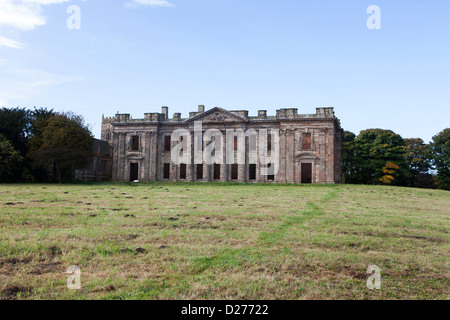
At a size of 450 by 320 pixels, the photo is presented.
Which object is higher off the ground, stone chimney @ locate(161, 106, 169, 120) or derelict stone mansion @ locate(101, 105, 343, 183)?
stone chimney @ locate(161, 106, 169, 120)

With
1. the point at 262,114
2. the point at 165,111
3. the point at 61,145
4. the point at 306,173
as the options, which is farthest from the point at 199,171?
the point at 61,145

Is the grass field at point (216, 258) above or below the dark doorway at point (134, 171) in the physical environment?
below

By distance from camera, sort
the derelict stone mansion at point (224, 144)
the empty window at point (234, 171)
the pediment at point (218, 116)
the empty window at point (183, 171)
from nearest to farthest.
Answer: the derelict stone mansion at point (224, 144) → the pediment at point (218, 116) → the empty window at point (234, 171) → the empty window at point (183, 171)

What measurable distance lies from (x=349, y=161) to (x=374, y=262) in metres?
53.9

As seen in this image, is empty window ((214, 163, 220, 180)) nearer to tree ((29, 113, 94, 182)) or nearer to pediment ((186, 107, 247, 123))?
pediment ((186, 107, 247, 123))

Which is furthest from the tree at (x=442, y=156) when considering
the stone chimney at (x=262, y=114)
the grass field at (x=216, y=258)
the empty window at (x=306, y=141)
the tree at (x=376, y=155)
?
the grass field at (x=216, y=258)

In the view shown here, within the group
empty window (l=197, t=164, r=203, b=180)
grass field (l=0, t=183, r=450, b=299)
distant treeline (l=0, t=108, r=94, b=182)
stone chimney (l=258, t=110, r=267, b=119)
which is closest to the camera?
grass field (l=0, t=183, r=450, b=299)

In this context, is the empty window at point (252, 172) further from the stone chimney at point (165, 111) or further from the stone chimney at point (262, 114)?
the stone chimney at point (165, 111)

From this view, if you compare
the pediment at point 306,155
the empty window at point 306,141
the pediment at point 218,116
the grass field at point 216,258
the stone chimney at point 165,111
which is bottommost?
the grass field at point 216,258

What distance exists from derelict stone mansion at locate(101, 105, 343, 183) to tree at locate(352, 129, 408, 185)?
7805mm

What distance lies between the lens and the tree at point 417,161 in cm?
5322

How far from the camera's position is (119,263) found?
549 cm

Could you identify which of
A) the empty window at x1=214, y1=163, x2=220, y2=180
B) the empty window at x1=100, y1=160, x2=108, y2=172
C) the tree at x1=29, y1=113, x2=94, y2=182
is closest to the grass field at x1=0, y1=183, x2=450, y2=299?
the tree at x1=29, y1=113, x2=94, y2=182

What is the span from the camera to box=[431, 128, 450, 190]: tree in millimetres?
49000
